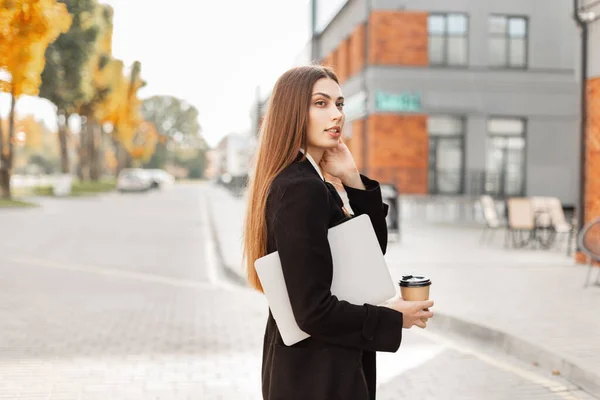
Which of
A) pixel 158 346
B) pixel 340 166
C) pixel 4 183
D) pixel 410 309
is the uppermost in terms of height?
pixel 340 166

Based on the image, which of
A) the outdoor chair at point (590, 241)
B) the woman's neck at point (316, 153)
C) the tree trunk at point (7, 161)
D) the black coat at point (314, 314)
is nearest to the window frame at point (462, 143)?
the tree trunk at point (7, 161)

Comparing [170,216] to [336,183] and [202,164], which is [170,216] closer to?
[336,183]

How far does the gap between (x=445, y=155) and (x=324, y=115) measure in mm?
27483

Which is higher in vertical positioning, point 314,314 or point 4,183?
point 314,314

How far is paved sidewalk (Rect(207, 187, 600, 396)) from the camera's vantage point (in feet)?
21.5

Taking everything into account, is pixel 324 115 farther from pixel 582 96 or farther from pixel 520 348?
pixel 582 96

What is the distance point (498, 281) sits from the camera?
36.3 feet

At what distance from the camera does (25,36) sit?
2611cm

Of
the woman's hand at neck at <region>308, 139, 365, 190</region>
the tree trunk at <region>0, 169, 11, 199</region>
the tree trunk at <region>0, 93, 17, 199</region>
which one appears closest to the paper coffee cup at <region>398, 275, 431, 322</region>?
the woman's hand at neck at <region>308, 139, 365, 190</region>

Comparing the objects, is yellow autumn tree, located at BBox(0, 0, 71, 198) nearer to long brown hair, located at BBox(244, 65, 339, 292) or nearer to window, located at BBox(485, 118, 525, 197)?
window, located at BBox(485, 118, 525, 197)

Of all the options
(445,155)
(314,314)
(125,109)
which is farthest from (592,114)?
(125,109)

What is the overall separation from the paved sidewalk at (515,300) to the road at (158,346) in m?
0.22

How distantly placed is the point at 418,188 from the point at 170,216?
30.1 ft

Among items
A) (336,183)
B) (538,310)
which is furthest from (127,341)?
(336,183)
